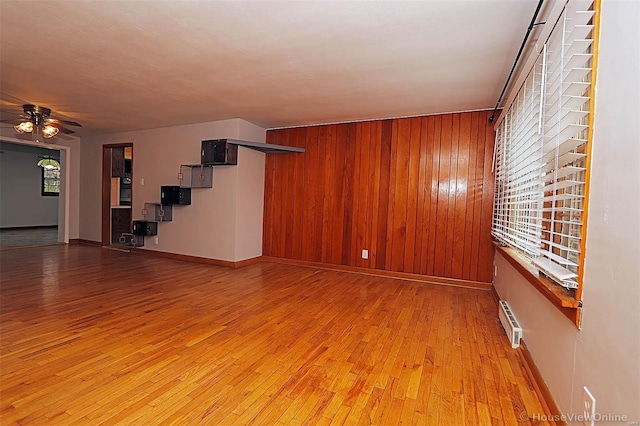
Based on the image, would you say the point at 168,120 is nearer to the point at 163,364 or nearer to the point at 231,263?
the point at 231,263

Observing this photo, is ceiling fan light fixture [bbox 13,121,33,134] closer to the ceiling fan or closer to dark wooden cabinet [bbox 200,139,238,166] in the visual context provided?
the ceiling fan

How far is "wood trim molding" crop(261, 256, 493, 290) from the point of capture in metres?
4.14

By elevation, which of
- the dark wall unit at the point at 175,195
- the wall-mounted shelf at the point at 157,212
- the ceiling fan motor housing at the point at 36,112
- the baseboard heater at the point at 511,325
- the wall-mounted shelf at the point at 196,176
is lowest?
the baseboard heater at the point at 511,325

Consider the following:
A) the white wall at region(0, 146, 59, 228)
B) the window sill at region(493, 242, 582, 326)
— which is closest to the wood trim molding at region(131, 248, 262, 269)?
the window sill at region(493, 242, 582, 326)

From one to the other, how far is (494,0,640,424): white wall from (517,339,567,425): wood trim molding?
0.37 ft

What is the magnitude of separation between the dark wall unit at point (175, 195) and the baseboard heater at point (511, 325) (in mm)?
4795

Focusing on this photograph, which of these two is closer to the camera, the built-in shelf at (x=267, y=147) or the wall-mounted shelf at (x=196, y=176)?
the built-in shelf at (x=267, y=147)

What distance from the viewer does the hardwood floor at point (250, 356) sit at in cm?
159

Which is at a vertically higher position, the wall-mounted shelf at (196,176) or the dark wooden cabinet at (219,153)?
the dark wooden cabinet at (219,153)

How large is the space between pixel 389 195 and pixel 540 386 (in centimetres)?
313

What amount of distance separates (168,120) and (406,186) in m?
3.96

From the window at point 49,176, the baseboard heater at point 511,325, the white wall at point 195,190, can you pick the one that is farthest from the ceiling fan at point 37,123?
the window at point 49,176

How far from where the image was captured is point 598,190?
4.09 ft

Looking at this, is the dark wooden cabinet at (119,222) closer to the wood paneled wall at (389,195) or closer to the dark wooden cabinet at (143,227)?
the dark wooden cabinet at (143,227)
